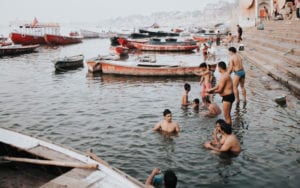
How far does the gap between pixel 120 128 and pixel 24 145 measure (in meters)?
4.58

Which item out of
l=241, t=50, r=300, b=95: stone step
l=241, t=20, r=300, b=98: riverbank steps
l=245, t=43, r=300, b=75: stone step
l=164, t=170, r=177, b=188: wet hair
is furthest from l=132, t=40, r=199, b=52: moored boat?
l=164, t=170, r=177, b=188: wet hair

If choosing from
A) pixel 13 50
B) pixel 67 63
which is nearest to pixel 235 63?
pixel 67 63

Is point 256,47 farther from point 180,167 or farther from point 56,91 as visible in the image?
point 180,167

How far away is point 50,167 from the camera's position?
647 cm

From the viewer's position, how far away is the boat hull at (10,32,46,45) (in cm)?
4944

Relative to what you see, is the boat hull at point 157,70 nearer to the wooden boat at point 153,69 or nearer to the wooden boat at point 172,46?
the wooden boat at point 153,69

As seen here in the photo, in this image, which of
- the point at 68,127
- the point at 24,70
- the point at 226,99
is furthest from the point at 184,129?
the point at 24,70

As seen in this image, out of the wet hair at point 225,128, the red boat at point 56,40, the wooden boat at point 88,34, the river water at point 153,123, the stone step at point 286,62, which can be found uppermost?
the wooden boat at point 88,34

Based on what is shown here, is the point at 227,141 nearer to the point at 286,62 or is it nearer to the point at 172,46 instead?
the point at 286,62

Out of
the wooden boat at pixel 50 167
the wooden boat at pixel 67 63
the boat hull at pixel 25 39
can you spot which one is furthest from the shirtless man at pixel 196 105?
the boat hull at pixel 25 39

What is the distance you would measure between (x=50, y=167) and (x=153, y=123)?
5.54m

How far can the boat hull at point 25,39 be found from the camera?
49.4 meters

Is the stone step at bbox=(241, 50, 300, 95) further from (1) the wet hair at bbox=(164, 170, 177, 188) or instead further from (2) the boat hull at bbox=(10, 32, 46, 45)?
(2) the boat hull at bbox=(10, 32, 46, 45)

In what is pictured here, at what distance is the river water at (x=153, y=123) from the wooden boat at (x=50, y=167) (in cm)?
200
